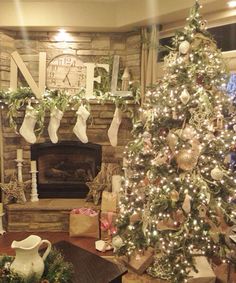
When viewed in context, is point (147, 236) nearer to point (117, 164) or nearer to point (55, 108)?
point (117, 164)

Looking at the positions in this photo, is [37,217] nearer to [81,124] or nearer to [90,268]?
[81,124]

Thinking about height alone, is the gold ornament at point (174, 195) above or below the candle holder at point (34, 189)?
above

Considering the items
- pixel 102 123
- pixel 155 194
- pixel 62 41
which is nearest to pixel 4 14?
pixel 62 41

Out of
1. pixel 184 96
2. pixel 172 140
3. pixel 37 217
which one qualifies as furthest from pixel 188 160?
pixel 37 217

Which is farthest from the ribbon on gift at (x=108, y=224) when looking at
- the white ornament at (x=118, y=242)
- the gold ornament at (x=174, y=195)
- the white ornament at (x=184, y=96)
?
the white ornament at (x=184, y=96)

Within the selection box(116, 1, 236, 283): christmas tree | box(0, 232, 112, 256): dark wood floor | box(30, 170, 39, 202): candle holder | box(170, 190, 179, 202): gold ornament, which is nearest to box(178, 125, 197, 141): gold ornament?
box(116, 1, 236, 283): christmas tree

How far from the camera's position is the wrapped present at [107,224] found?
327cm

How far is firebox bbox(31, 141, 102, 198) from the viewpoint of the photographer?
388 cm

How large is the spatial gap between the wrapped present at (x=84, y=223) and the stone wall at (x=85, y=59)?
29.7 inches

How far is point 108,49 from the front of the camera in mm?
3805

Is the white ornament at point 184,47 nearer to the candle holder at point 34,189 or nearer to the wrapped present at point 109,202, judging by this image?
the wrapped present at point 109,202

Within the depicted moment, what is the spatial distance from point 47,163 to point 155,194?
6.45ft

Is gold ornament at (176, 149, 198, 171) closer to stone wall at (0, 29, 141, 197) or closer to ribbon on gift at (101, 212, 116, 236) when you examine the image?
ribbon on gift at (101, 212, 116, 236)

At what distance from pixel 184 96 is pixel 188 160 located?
488 mm
